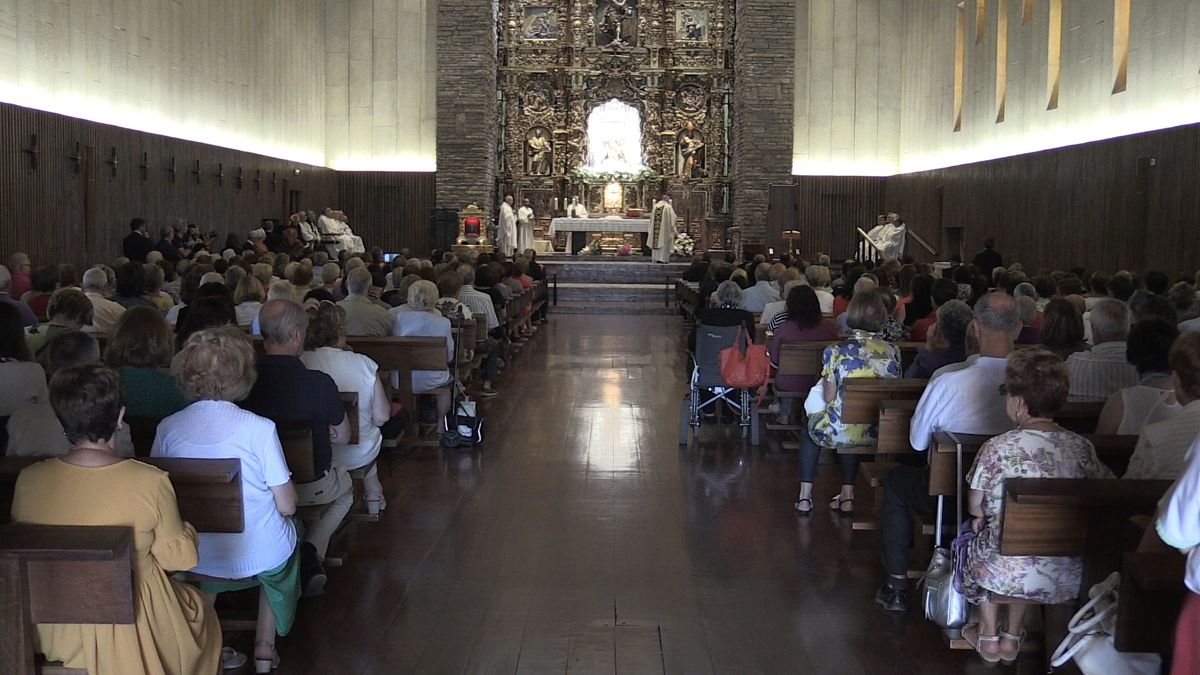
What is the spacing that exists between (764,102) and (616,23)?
154 inches

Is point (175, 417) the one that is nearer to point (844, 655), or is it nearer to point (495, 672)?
point (495, 672)

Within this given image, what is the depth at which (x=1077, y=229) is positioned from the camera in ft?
53.9

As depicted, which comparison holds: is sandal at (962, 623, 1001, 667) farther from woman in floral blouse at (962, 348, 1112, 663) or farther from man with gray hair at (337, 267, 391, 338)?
man with gray hair at (337, 267, 391, 338)

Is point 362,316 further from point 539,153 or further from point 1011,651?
point 539,153

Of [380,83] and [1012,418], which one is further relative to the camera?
[380,83]

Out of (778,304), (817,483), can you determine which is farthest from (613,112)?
(817,483)

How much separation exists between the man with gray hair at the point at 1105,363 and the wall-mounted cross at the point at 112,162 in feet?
40.5

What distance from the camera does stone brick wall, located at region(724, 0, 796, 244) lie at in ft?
80.6

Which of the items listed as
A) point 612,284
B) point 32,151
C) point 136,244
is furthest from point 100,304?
point 612,284

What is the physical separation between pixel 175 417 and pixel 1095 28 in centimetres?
1489

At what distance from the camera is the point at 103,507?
326cm

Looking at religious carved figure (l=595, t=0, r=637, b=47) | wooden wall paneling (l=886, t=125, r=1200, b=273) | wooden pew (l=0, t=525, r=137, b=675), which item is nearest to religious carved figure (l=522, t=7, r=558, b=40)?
religious carved figure (l=595, t=0, r=637, b=47)

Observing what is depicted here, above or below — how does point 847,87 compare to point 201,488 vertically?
above

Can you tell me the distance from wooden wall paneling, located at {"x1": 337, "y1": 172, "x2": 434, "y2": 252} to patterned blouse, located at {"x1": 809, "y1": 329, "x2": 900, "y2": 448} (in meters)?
20.3
